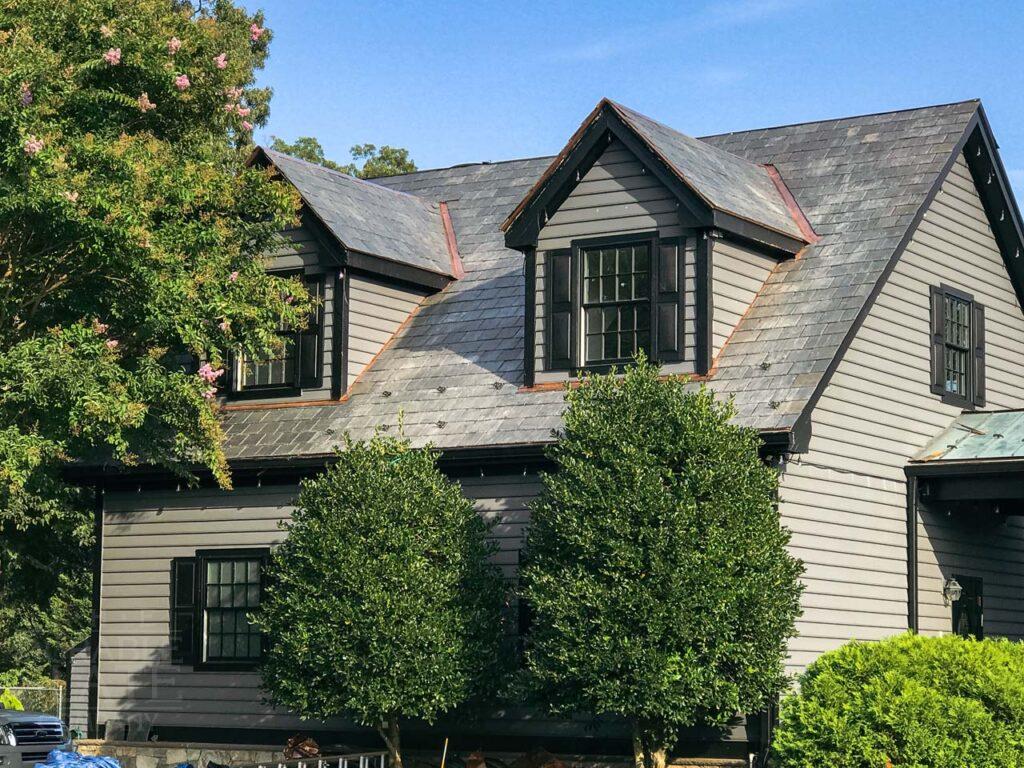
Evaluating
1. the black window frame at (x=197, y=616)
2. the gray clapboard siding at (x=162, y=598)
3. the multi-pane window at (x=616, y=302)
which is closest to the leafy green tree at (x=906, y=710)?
the multi-pane window at (x=616, y=302)

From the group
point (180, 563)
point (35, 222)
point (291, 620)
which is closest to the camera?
point (291, 620)

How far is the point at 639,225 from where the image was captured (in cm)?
2072

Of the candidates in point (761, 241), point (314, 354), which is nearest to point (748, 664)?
point (761, 241)

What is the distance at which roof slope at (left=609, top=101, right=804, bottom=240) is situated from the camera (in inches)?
805

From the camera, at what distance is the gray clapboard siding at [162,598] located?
2219cm

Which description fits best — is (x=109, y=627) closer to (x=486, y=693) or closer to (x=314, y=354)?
(x=314, y=354)

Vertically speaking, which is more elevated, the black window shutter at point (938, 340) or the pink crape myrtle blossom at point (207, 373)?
the black window shutter at point (938, 340)

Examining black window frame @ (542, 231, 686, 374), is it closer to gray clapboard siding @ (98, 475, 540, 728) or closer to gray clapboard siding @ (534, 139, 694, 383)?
gray clapboard siding @ (534, 139, 694, 383)

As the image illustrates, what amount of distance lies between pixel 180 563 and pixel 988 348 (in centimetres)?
1252

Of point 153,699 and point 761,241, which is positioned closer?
point 761,241

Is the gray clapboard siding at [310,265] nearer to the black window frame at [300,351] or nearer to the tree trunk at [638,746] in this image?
the black window frame at [300,351]

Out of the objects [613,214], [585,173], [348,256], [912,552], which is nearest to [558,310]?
[613,214]

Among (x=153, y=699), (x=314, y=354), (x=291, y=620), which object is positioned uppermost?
(x=314, y=354)

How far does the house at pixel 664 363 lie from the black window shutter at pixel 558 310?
0.04 m
